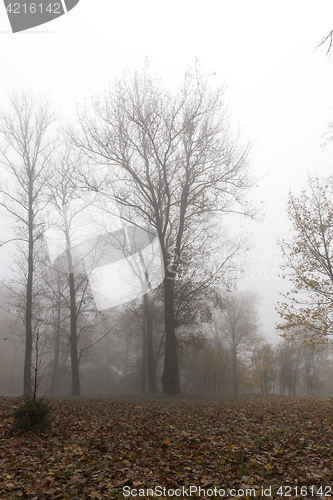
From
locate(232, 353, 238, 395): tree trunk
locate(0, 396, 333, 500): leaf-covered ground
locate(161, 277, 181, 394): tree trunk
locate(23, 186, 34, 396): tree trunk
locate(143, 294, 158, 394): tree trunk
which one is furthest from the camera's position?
locate(232, 353, 238, 395): tree trunk

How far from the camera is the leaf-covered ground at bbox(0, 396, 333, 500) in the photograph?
3766 mm

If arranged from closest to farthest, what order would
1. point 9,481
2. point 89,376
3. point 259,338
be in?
point 9,481
point 259,338
point 89,376

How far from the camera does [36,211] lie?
15258 mm

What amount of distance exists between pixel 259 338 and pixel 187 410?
88.9ft

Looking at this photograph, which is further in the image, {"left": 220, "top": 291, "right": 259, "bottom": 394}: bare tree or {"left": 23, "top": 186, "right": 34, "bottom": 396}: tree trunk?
{"left": 220, "top": 291, "right": 259, "bottom": 394}: bare tree

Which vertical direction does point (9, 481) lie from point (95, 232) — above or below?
below

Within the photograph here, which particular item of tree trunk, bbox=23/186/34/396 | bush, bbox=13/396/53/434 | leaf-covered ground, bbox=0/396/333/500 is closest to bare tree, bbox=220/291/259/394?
tree trunk, bbox=23/186/34/396

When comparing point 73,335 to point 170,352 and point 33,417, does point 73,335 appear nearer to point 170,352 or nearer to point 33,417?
point 170,352

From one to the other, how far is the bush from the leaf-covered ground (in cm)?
17

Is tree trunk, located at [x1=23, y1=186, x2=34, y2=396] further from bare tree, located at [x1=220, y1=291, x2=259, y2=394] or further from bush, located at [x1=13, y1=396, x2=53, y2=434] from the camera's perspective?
bare tree, located at [x1=220, y1=291, x2=259, y2=394]

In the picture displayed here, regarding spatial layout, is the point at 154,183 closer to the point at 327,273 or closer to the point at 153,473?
the point at 327,273

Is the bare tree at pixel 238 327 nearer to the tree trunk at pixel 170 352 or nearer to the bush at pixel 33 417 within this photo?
the tree trunk at pixel 170 352

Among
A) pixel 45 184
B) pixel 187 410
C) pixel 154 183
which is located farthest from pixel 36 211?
pixel 187 410

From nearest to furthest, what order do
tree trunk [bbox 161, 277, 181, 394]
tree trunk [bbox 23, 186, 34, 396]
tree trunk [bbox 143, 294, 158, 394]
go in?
tree trunk [bbox 23, 186, 34, 396], tree trunk [bbox 161, 277, 181, 394], tree trunk [bbox 143, 294, 158, 394]
